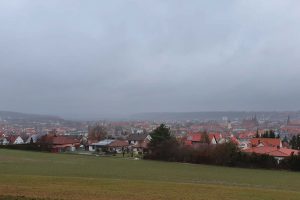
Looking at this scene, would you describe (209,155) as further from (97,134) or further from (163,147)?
(97,134)

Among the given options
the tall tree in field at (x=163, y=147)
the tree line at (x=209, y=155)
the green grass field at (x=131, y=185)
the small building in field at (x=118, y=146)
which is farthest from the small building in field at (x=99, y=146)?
the green grass field at (x=131, y=185)

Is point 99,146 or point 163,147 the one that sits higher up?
point 163,147

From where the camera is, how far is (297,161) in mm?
59219

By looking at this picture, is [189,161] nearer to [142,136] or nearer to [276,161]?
[276,161]

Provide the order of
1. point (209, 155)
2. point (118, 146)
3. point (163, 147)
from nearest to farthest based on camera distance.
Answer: point (209, 155)
point (163, 147)
point (118, 146)

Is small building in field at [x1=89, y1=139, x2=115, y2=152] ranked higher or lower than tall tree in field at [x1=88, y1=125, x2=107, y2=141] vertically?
lower

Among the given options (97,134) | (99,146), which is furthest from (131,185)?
(97,134)

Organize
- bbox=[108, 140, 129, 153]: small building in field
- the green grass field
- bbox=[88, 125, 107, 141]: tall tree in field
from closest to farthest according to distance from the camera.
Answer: the green grass field
bbox=[108, 140, 129, 153]: small building in field
bbox=[88, 125, 107, 141]: tall tree in field

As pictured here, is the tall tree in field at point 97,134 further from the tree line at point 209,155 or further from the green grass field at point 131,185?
the green grass field at point 131,185

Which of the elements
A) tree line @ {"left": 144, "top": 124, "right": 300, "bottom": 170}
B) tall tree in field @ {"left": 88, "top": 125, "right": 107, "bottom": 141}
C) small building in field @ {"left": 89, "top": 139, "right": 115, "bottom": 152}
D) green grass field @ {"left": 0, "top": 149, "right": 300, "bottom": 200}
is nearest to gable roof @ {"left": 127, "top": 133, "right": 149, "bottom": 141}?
tall tree in field @ {"left": 88, "top": 125, "right": 107, "bottom": 141}

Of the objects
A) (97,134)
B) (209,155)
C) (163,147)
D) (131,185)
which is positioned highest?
(131,185)

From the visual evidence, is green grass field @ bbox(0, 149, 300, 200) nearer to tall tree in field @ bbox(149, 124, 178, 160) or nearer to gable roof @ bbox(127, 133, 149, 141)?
tall tree in field @ bbox(149, 124, 178, 160)

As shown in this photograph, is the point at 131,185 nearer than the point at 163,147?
Yes

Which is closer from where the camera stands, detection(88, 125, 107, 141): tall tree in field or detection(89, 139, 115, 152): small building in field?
detection(89, 139, 115, 152): small building in field
